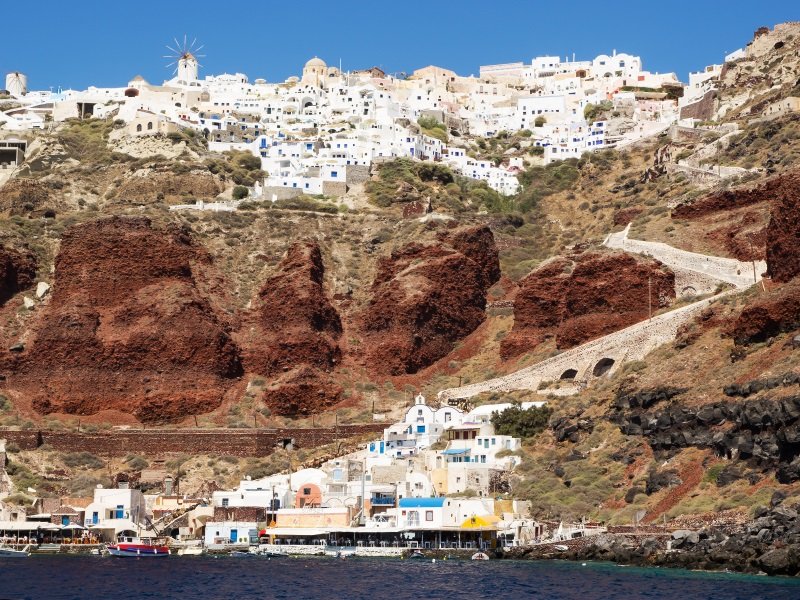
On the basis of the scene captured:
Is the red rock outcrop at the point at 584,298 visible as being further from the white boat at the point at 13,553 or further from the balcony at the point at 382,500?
the white boat at the point at 13,553

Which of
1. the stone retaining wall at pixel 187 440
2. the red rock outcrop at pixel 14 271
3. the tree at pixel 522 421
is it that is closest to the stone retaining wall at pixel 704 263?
the tree at pixel 522 421

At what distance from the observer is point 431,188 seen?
136 m

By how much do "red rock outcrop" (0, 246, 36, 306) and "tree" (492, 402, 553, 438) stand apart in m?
34.1

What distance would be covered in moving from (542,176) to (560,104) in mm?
19964

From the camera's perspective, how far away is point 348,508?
305 feet

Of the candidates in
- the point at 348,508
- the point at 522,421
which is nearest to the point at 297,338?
the point at 522,421

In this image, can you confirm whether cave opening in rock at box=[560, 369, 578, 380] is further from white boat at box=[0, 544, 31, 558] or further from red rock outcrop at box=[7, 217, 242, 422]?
white boat at box=[0, 544, 31, 558]

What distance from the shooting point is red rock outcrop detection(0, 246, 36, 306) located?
115 m

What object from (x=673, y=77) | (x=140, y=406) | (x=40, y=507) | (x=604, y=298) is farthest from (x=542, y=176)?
(x=40, y=507)

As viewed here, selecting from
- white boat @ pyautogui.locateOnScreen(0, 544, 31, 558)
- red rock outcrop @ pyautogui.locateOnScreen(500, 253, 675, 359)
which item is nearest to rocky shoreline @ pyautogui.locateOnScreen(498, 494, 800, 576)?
white boat @ pyautogui.locateOnScreen(0, 544, 31, 558)

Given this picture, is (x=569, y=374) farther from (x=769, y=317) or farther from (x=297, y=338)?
(x=297, y=338)

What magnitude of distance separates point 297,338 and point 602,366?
19.1 m

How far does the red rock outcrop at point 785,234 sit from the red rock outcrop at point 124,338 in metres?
32.7

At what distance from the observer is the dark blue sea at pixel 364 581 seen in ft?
225
